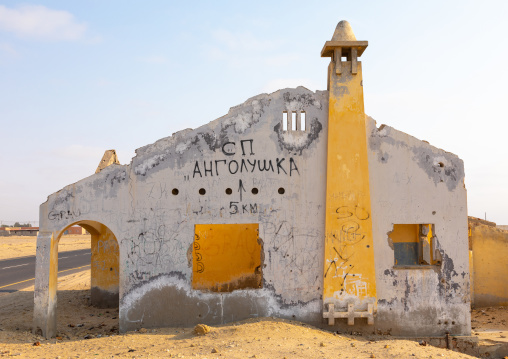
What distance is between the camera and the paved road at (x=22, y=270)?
17906 mm

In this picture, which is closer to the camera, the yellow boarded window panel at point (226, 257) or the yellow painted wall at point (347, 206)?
the yellow painted wall at point (347, 206)

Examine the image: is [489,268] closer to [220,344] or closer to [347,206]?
[347,206]

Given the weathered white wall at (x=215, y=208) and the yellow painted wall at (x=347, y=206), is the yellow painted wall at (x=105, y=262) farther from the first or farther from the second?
the yellow painted wall at (x=347, y=206)

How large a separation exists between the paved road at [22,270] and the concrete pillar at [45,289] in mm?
8430

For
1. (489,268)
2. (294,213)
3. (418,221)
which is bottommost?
(489,268)

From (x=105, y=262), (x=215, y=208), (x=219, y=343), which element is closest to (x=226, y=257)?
(x=105, y=262)

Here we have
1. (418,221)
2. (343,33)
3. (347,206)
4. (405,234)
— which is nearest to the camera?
(347,206)

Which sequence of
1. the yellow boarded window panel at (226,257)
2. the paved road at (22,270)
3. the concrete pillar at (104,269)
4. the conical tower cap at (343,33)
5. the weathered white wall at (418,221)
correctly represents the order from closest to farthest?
the weathered white wall at (418,221), the conical tower cap at (343,33), the concrete pillar at (104,269), the yellow boarded window panel at (226,257), the paved road at (22,270)

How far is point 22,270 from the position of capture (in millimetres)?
22484

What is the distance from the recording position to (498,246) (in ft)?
43.6

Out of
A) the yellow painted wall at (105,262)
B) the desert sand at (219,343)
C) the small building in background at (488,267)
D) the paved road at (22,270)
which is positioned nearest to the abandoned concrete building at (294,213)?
the desert sand at (219,343)

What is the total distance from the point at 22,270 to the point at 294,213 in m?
18.6

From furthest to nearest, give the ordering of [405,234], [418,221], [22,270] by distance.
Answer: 1. [22,270]
2. [405,234]
3. [418,221]

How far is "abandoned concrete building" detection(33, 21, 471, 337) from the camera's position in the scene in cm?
936
